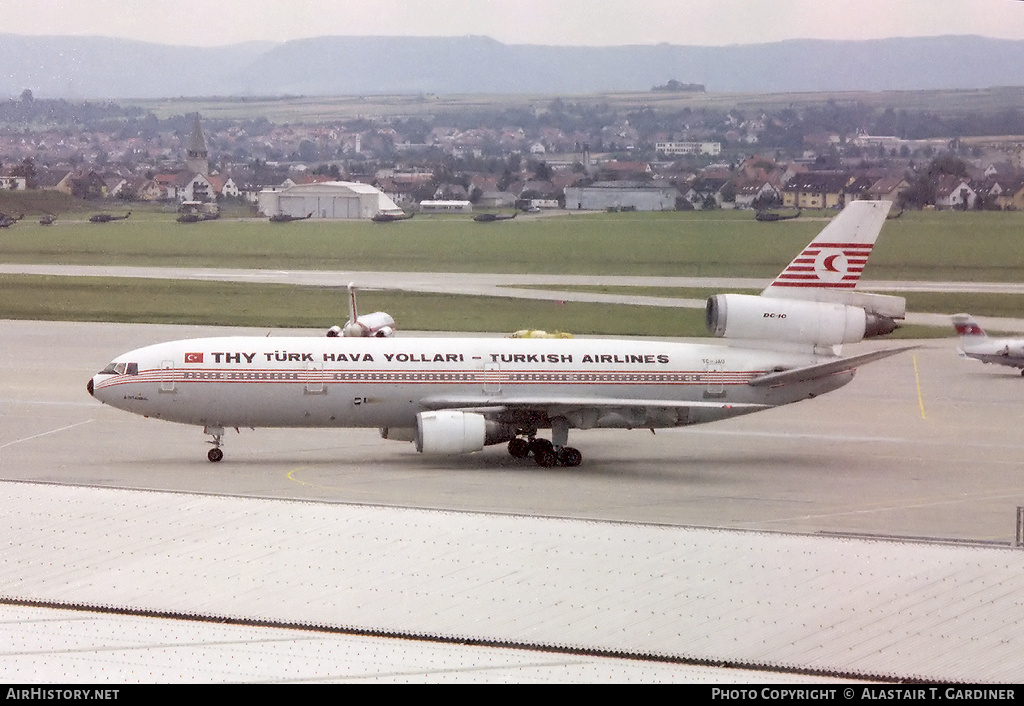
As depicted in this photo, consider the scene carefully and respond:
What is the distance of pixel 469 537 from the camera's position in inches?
776

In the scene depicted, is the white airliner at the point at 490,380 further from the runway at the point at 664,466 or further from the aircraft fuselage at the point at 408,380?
the runway at the point at 664,466

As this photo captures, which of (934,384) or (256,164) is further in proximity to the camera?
(256,164)

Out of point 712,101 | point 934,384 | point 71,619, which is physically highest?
point 712,101

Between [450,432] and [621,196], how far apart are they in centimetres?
4322

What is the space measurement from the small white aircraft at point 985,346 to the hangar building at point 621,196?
21612 millimetres

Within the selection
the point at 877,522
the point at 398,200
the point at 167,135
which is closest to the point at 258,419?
the point at 877,522

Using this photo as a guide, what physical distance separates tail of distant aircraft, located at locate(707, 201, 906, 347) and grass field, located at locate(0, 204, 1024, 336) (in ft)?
84.2

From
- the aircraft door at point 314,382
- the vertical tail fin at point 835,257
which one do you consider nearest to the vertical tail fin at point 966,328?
the vertical tail fin at point 835,257

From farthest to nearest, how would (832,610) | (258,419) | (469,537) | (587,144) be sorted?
(587,144) → (258,419) → (469,537) → (832,610)

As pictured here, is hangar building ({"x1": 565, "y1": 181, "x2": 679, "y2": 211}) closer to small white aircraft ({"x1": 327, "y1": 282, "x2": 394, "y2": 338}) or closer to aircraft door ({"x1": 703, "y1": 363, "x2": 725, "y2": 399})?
small white aircraft ({"x1": 327, "y1": 282, "x2": 394, "y2": 338})

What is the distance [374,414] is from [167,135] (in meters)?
60.0

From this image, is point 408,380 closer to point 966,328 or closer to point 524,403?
point 524,403

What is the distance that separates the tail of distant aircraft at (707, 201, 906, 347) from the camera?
45.4 meters

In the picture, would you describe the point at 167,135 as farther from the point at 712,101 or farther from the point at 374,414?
the point at 374,414
